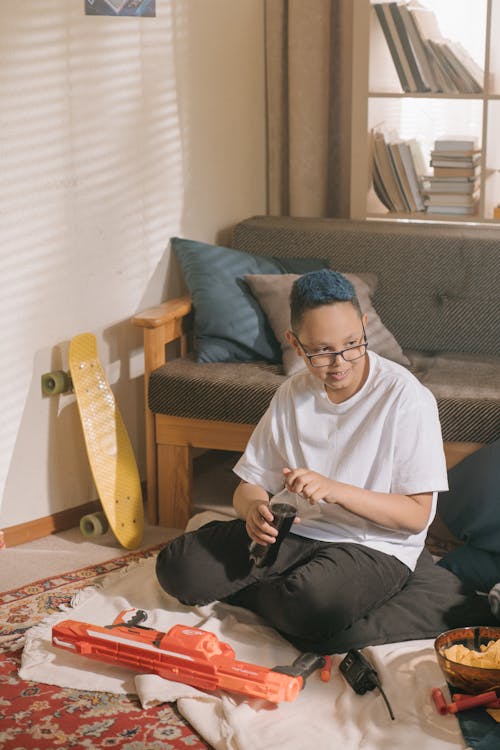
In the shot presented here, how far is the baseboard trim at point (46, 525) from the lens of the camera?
2.87 m

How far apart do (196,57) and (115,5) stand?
1.41 ft

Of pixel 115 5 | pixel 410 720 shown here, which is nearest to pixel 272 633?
pixel 410 720

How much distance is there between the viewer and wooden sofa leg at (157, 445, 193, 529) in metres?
2.99

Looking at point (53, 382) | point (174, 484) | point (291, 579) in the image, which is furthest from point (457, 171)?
point (291, 579)

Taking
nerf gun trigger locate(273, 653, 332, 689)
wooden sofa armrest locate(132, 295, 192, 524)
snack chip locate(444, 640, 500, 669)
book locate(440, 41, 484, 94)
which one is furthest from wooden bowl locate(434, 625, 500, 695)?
book locate(440, 41, 484, 94)

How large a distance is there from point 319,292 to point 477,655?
2.54 feet

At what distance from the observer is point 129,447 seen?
3021 mm

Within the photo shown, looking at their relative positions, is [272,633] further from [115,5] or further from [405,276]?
[115,5]

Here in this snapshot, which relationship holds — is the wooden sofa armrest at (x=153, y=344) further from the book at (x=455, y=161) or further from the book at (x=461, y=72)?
the book at (x=461, y=72)

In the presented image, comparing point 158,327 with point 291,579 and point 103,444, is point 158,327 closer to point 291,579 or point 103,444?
point 103,444

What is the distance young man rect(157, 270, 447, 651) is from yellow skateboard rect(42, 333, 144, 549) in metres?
0.55

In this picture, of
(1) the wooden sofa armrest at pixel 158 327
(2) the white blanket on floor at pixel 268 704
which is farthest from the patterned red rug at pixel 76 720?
(1) the wooden sofa armrest at pixel 158 327

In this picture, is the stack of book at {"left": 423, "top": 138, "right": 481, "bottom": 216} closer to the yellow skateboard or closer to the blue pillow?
the blue pillow

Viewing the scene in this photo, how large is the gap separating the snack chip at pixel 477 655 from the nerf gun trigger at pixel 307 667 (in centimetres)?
26
